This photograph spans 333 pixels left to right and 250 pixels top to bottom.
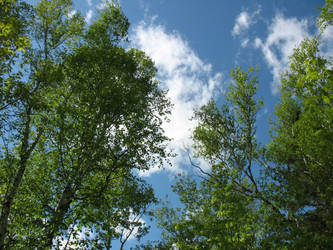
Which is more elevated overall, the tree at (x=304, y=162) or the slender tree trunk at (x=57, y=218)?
the tree at (x=304, y=162)

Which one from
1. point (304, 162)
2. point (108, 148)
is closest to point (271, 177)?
point (304, 162)

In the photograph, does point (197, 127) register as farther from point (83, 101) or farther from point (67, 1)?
point (67, 1)

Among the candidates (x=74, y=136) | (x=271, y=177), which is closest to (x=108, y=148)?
(x=74, y=136)

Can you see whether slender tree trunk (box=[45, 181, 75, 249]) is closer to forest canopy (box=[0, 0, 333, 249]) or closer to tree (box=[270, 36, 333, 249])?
forest canopy (box=[0, 0, 333, 249])

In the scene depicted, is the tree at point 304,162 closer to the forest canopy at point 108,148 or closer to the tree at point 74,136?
the forest canopy at point 108,148

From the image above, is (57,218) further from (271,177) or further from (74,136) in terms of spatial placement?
(271,177)

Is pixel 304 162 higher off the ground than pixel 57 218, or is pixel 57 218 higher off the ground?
pixel 304 162

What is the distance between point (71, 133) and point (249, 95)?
12.3 meters

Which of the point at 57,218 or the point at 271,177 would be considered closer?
the point at 57,218

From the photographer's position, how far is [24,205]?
408 inches

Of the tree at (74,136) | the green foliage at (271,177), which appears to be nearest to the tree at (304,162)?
the green foliage at (271,177)

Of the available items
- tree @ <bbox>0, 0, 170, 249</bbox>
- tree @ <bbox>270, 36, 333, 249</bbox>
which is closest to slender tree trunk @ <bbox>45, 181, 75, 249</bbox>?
tree @ <bbox>0, 0, 170, 249</bbox>

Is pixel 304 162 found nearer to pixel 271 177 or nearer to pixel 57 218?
pixel 271 177

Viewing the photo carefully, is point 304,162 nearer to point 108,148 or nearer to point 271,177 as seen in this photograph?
point 271,177
